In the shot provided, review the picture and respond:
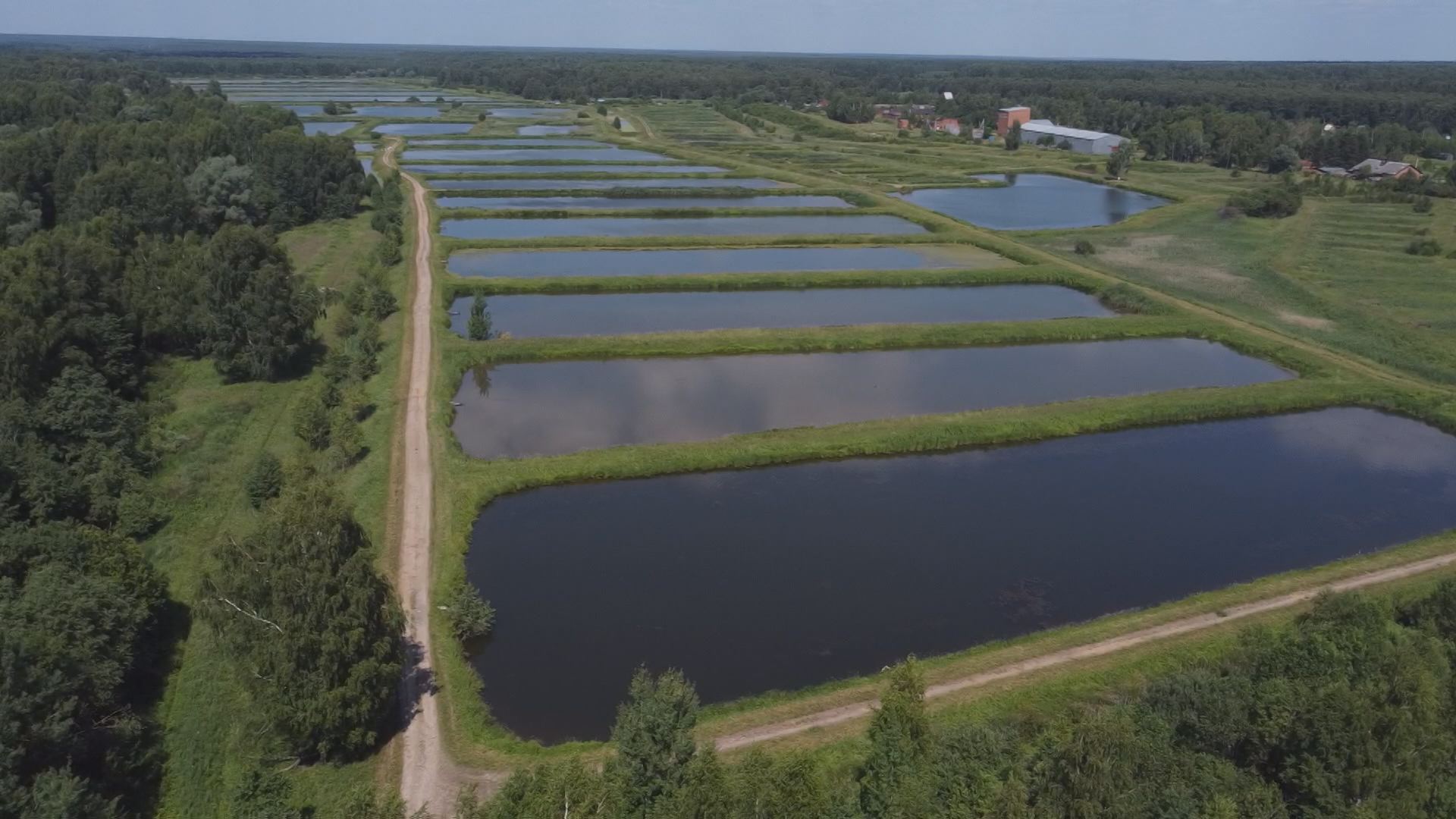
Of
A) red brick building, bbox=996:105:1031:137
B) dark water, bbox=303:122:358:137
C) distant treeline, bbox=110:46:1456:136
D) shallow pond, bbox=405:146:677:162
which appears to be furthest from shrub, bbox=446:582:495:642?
red brick building, bbox=996:105:1031:137

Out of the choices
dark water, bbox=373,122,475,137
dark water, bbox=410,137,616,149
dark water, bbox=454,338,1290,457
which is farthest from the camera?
dark water, bbox=373,122,475,137

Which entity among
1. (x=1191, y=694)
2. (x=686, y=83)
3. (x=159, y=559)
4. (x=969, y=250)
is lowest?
(x=159, y=559)

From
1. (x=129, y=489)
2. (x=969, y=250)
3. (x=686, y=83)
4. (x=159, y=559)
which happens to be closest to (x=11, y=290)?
(x=129, y=489)

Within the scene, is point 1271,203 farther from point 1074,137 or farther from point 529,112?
point 529,112

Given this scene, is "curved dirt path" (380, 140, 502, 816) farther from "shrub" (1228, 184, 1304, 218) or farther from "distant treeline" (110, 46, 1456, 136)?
"distant treeline" (110, 46, 1456, 136)

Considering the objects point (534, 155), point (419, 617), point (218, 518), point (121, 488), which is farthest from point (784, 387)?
point (534, 155)

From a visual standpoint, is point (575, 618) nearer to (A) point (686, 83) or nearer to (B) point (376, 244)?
(B) point (376, 244)
